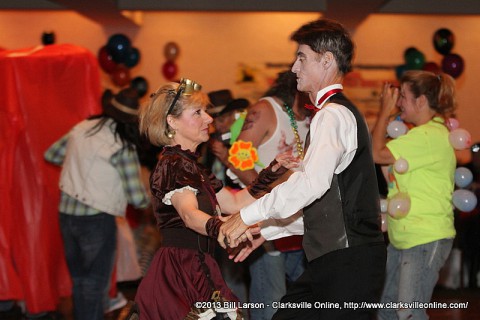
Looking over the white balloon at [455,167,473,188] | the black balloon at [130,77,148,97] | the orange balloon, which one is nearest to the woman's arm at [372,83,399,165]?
the white balloon at [455,167,473,188]

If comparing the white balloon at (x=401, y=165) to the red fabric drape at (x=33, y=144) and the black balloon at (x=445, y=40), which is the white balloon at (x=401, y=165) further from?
the black balloon at (x=445, y=40)

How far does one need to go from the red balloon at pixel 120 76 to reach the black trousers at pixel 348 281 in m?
5.40

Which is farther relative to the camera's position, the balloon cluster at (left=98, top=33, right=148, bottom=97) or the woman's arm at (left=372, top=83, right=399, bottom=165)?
the balloon cluster at (left=98, top=33, right=148, bottom=97)

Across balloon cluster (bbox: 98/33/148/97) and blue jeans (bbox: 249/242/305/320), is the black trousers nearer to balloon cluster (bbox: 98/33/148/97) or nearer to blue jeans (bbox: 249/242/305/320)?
blue jeans (bbox: 249/242/305/320)

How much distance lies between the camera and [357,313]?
288 centimetres

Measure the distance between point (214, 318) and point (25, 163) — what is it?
9.87 feet

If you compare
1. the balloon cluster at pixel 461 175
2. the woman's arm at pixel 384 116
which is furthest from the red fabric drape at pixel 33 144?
the balloon cluster at pixel 461 175

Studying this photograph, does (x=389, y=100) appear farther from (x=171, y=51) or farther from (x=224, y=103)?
(x=171, y=51)

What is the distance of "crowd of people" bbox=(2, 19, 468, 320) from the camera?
9.45ft

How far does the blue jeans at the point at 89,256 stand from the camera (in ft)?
15.5

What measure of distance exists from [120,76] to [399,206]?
472 cm

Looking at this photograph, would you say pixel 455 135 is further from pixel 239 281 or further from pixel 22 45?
pixel 22 45

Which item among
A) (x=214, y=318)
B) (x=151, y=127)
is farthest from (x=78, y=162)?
(x=214, y=318)

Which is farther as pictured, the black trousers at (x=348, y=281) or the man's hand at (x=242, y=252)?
the man's hand at (x=242, y=252)
